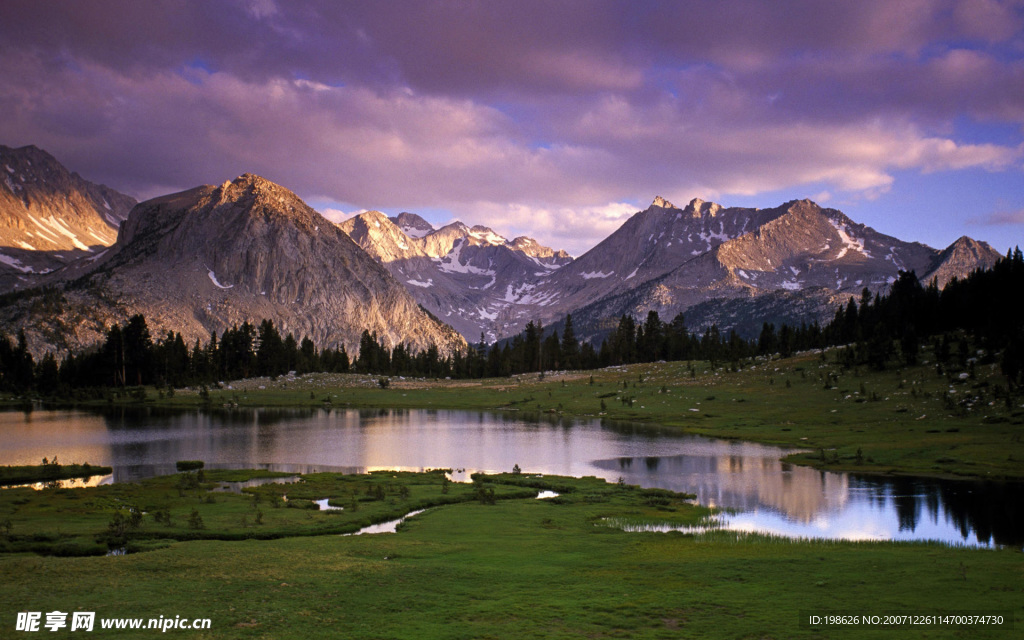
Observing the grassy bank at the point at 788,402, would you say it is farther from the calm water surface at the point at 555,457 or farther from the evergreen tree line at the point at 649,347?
the evergreen tree line at the point at 649,347

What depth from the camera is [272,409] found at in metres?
120

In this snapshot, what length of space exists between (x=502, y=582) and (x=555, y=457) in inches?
1705

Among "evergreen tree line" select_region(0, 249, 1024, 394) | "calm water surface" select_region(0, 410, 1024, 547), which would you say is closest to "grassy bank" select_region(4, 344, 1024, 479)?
"calm water surface" select_region(0, 410, 1024, 547)

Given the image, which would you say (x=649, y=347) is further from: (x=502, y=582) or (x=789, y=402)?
(x=502, y=582)

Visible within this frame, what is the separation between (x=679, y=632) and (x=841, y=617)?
14.2 ft

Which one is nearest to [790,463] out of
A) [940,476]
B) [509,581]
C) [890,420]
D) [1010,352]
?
[940,476]

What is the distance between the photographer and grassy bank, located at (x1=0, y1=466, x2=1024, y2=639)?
52.2ft

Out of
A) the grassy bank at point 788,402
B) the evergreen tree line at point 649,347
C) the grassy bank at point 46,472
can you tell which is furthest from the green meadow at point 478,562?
the evergreen tree line at point 649,347

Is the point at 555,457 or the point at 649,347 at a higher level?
the point at 649,347

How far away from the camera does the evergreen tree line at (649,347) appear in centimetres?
9127

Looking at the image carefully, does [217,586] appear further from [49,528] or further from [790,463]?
[790,463]

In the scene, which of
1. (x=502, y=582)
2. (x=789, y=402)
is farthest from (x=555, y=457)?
(x=502, y=582)

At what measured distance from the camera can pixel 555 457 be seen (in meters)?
63.2

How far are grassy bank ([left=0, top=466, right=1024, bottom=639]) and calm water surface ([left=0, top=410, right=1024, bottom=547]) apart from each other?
9889 mm
